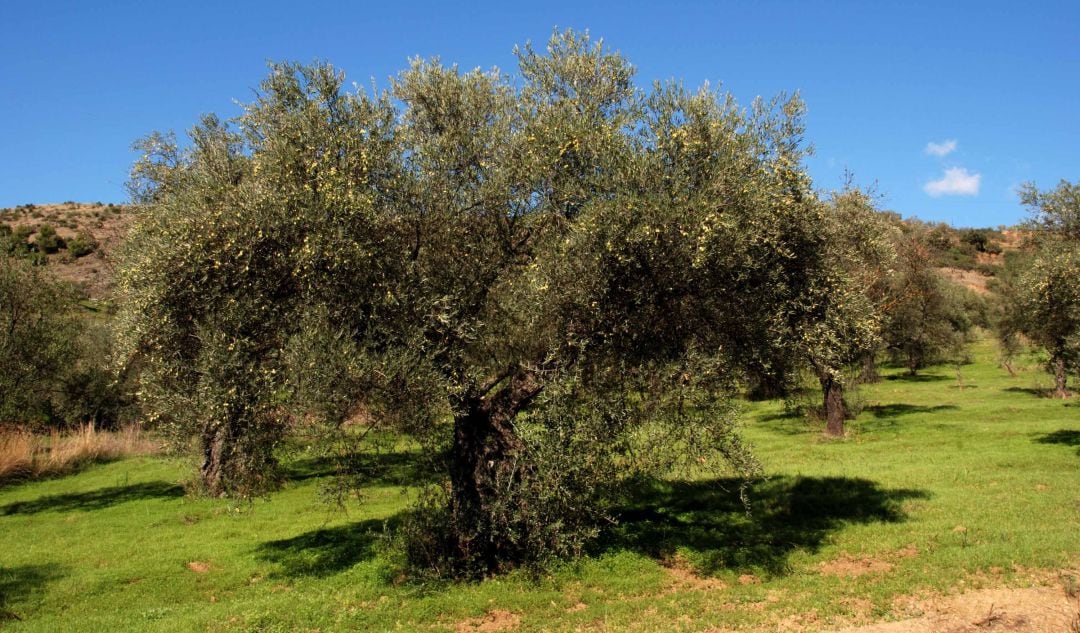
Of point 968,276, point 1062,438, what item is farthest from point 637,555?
point 968,276

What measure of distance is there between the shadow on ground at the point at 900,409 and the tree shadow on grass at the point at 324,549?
2913 cm

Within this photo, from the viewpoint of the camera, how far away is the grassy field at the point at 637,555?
12.7 metres

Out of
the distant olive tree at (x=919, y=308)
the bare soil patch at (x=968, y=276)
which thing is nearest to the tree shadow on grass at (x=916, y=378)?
the distant olive tree at (x=919, y=308)

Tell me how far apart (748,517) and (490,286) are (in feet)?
31.7

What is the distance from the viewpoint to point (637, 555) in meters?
15.4

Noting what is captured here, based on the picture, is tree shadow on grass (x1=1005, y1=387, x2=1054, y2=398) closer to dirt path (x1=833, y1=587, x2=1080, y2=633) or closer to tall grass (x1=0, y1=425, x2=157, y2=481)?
dirt path (x1=833, y1=587, x2=1080, y2=633)

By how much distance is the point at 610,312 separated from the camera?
41.5ft

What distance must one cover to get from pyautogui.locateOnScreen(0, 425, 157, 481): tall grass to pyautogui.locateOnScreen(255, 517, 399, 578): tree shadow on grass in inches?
751

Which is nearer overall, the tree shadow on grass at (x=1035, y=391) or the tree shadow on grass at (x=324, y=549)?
the tree shadow on grass at (x=324, y=549)

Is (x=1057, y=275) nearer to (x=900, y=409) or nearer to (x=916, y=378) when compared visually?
(x=900, y=409)

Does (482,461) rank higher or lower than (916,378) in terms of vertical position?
higher

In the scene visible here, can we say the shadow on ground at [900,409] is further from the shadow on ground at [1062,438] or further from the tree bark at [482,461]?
the tree bark at [482,461]

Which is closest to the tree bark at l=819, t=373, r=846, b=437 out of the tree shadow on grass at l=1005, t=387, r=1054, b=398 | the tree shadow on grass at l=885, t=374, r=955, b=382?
the tree shadow on grass at l=1005, t=387, r=1054, b=398

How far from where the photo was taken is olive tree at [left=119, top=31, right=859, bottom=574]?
38.0ft
